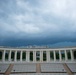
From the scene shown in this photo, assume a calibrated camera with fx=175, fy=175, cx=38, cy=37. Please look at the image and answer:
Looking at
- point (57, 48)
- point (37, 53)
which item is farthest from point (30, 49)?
point (57, 48)

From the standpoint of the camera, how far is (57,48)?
5991cm

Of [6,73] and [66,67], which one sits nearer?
[6,73]

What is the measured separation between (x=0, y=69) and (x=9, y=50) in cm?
1031

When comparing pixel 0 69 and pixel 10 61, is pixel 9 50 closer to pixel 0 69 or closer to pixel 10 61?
pixel 10 61

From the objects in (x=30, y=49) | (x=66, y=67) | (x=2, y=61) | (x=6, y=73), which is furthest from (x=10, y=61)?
(x=66, y=67)

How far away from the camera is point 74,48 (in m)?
57.4

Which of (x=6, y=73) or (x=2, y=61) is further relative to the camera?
(x=2, y=61)

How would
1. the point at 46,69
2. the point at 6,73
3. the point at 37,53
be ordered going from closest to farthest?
the point at 6,73, the point at 46,69, the point at 37,53

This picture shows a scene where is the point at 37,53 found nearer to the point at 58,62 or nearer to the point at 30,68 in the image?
the point at 58,62

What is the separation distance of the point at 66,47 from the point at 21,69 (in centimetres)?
1758


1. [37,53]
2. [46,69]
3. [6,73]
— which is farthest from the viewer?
[37,53]

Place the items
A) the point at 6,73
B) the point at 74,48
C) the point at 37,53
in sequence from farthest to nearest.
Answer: the point at 37,53, the point at 74,48, the point at 6,73

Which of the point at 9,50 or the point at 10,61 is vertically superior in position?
the point at 9,50

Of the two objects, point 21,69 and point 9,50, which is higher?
point 9,50
